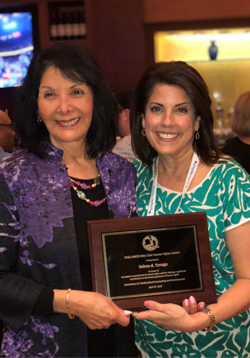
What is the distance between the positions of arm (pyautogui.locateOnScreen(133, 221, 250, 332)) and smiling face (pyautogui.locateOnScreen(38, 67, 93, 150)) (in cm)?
72

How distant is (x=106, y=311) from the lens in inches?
55.6

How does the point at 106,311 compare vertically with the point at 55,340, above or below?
above

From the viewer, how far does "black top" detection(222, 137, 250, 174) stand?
10.9 ft

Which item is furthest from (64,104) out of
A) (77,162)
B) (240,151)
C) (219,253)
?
(240,151)

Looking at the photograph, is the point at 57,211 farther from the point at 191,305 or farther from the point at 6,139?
the point at 6,139

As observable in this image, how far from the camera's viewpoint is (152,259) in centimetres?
151

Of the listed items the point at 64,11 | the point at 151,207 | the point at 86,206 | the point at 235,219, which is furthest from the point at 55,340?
the point at 64,11

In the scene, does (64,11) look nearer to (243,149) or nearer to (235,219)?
(243,149)

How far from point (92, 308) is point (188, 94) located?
92cm

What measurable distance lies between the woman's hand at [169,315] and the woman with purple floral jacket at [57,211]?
0.08 m

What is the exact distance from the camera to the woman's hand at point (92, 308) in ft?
4.65

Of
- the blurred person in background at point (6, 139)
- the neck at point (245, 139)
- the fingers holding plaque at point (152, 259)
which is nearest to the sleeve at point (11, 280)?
the fingers holding plaque at point (152, 259)

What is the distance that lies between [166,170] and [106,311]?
0.70m

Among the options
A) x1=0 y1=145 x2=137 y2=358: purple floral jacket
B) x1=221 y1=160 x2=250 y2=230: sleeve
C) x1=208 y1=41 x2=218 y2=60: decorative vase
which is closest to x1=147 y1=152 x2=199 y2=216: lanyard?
x1=221 y1=160 x2=250 y2=230: sleeve
